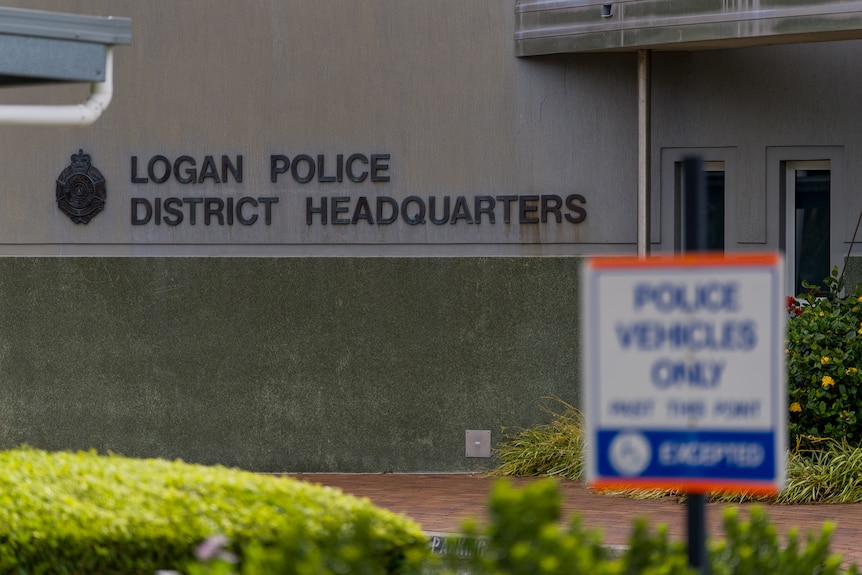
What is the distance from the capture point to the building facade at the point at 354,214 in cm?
1188

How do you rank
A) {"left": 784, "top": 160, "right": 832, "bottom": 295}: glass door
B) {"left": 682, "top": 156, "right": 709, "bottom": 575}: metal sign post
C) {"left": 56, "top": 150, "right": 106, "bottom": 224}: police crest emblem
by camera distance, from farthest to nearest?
{"left": 56, "top": 150, "right": 106, "bottom": 224}: police crest emblem, {"left": 784, "top": 160, "right": 832, "bottom": 295}: glass door, {"left": 682, "top": 156, "right": 709, "bottom": 575}: metal sign post

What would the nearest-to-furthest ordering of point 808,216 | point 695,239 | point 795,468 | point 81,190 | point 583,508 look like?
point 695,239
point 583,508
point 795,468
point 808,216
point 81,190

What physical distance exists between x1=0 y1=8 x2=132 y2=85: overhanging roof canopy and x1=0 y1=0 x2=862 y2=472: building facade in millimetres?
5820

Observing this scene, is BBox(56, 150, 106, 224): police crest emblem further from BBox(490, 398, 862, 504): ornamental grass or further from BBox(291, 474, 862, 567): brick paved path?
BBox(490, 398, 862, 504): ornamental grass

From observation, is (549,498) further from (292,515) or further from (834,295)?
(834,295)

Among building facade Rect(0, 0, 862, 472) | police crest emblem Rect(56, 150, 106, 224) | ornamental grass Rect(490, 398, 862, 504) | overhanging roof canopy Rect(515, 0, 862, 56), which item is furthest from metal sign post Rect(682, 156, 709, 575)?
police crest emblem Rect(56, 150, 106, 224)

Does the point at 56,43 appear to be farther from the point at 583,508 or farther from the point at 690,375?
the point at 583,508

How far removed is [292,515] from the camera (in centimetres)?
446

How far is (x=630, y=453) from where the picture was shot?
3393mm

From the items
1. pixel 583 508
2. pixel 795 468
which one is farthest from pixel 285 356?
pixel 795 468

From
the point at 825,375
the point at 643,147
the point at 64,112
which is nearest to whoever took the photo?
the point at 64,112

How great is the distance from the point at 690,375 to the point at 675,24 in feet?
26.6

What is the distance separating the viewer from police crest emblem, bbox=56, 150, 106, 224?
12383 mm

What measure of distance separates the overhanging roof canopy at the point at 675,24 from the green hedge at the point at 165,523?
7.20 m
